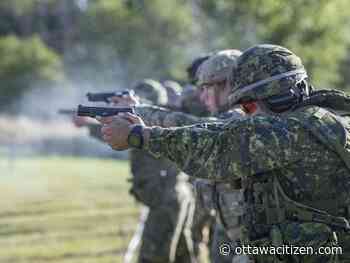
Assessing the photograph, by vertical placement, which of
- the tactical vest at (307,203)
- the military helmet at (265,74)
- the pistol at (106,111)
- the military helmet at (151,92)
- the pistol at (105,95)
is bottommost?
the tactical vest at (307,203)

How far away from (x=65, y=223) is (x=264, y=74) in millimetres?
9911

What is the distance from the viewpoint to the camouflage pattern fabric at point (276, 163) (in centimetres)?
423

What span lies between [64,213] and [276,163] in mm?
11360

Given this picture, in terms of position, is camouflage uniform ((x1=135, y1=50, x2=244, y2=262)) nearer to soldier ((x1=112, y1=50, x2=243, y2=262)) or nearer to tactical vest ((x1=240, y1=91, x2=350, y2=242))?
soldier ((x1=112, y1=50, x2=243, y2=262))

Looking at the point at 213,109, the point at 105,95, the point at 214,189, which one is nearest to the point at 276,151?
the point at 213,109

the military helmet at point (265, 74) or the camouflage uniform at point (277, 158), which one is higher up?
the military helmet at point (265, 74)

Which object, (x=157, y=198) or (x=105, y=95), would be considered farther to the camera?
(x=157, y=198)

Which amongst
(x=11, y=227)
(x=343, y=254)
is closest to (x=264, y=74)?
(x=343, y=254)

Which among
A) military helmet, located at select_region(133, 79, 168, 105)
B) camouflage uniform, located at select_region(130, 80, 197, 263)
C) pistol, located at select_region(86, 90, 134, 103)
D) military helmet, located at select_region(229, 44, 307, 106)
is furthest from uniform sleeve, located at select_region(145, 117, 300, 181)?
military helmet, located at select_region(133, 79, 168, 105)

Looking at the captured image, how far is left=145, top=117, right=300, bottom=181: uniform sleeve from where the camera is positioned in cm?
421

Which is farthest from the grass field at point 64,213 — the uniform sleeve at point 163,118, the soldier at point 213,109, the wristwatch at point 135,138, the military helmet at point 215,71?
the wristwatch at point 135,138

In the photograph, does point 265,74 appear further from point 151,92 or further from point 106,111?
point 151,92

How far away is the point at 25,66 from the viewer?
5225cm

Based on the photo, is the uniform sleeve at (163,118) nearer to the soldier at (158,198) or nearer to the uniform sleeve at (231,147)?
the soldier at (158,198)
